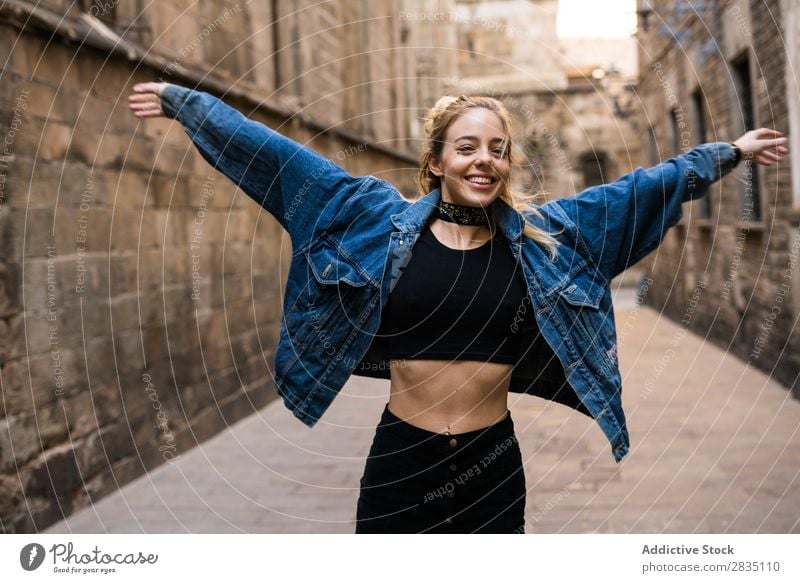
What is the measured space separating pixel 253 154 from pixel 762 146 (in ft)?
5.16

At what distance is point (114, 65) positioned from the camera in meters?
6.38

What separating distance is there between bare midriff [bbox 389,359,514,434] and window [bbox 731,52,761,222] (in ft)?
26.6

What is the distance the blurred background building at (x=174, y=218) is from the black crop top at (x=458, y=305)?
904 millimetres

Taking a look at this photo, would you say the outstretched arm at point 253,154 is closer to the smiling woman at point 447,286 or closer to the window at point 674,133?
the smiling woman at point 447,286

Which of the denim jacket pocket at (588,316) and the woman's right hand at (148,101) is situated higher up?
the woman's right hand at (148,101)

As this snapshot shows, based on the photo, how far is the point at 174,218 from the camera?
7426mm

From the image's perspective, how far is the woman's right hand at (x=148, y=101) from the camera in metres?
2.78

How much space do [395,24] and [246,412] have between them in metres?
9.85

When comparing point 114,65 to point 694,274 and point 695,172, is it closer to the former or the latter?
point 695,172

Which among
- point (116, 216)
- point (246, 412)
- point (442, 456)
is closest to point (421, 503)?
point (442, 456)

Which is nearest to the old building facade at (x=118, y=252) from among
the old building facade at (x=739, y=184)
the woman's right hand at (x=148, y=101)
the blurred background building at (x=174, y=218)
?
the blurred background building at (x=174, y=218)

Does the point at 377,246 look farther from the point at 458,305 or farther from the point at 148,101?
the point at 148,101

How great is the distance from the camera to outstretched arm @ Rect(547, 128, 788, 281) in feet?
9.36

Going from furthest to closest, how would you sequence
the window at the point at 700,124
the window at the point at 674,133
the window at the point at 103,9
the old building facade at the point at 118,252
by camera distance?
the window at the point at 674,133 < the window at the point at 700,124 < the window at the point at 103,9 < the old building facade at the point at 118,252
